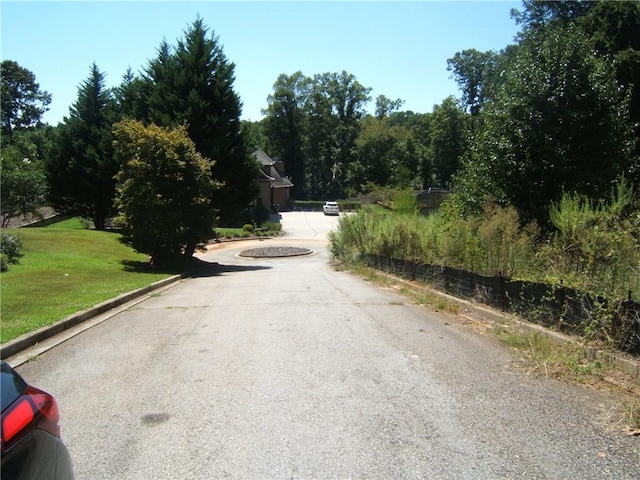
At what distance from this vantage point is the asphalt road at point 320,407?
364 cm

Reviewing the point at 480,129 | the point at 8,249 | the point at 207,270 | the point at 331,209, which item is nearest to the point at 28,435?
the point at 8,249

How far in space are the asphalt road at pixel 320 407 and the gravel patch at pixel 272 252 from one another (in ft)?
80.4

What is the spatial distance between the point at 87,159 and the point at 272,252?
13.1 metres

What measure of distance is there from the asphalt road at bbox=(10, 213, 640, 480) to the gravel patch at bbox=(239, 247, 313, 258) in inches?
965

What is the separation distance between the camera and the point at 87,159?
32719 mm

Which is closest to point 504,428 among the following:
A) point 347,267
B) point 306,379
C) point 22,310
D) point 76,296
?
point 306,379

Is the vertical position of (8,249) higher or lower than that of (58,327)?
higher

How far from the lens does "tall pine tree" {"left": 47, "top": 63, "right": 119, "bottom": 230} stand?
106 ft

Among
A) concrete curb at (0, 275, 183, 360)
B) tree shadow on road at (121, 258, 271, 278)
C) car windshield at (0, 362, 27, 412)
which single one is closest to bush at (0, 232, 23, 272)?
concrete curb at (0, 275, 183, 360)

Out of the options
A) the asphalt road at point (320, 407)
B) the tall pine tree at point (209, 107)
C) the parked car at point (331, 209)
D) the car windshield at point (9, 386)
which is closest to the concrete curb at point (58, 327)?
the asphalt road at point (320, 407)

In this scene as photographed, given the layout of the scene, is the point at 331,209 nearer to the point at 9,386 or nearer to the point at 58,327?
the point at 58,327

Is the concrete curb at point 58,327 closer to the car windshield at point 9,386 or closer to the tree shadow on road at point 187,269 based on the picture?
the car windshield at point 9,386

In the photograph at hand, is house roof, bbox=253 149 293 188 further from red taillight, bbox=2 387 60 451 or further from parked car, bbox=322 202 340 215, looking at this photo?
red taillight, bbox=2 387 60 451

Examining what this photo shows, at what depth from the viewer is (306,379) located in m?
5.47
